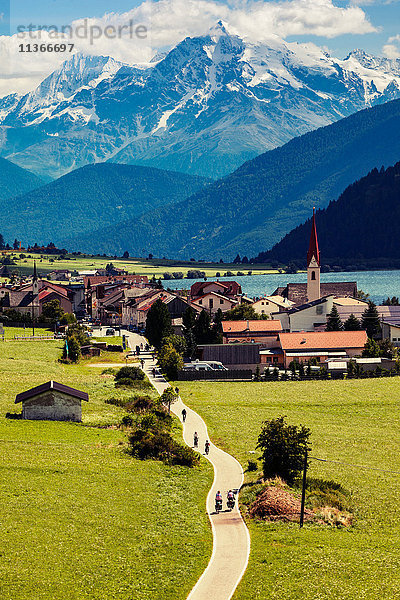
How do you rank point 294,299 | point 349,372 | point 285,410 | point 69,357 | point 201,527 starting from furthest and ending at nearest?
point 294,299 → point 69,357 → point 349,372 → point 285,410 → point 201,527

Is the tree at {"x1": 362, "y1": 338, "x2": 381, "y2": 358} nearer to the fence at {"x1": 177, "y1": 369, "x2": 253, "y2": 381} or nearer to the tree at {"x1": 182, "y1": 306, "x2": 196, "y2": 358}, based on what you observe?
the fence at {"x1": 177, "y1": 369, "x2": 253, "y2": 381}

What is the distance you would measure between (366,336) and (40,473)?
69.3m

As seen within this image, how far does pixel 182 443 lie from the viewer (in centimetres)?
5541

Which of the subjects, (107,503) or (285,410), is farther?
(285,410)

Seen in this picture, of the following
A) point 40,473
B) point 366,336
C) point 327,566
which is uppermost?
point 366,336

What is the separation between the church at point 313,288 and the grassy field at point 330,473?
2598 inches

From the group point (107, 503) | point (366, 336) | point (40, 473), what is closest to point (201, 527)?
point (107, 503)

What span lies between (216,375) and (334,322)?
31.7m

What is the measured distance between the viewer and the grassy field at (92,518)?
31.4m

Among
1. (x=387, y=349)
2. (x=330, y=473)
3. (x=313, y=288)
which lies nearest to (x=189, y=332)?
(x=387, y=349)

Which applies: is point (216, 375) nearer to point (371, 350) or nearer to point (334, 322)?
point (371, 350)

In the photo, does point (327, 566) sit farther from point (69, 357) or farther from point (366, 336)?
point (366, 336)

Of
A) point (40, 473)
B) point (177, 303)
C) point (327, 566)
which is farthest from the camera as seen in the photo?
point (177, 303)

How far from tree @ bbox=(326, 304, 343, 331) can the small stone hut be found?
6463cm
